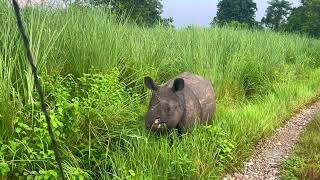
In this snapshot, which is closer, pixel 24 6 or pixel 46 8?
pixel 24 6

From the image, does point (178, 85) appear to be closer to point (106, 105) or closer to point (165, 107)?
point (165, 107)

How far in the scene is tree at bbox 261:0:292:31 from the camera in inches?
1198

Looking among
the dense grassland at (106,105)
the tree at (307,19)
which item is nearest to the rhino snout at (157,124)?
the dense grassland at (106,105)

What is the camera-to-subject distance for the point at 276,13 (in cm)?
3111

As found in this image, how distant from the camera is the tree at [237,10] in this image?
118 feet

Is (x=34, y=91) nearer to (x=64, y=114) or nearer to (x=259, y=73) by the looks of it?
(x=64, y=114)

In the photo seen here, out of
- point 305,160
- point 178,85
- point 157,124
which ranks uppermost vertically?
point 178,85

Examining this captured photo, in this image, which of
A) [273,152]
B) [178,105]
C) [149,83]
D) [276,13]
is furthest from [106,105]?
[276,13]

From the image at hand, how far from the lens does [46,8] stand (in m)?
5.36

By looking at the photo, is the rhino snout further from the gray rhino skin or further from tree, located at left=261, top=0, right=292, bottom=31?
tree, located at left=261, top=0, right=292, bottom=31

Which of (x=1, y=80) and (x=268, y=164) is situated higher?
(x=1, y=80)

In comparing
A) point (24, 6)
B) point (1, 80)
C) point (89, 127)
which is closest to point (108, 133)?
point (89, 127)

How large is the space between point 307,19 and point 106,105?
23297 mm

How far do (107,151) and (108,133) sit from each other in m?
0.36
